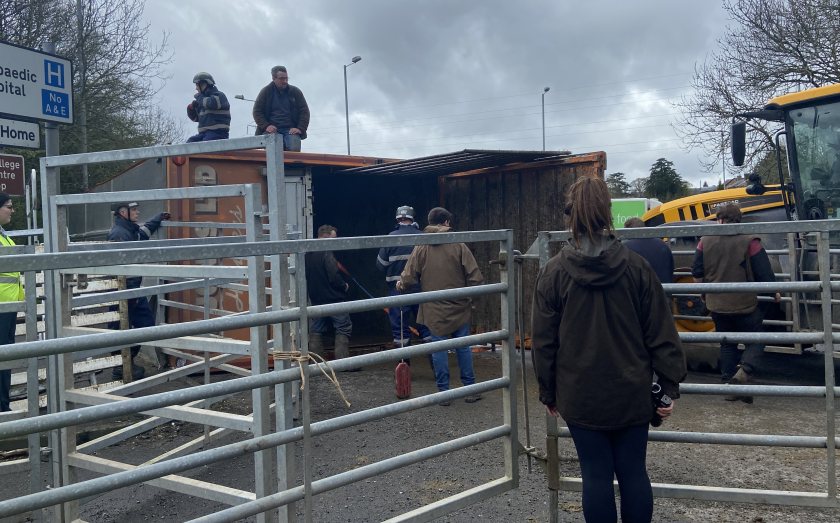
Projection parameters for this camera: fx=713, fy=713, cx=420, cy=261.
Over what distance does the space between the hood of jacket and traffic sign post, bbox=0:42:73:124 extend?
483 cm

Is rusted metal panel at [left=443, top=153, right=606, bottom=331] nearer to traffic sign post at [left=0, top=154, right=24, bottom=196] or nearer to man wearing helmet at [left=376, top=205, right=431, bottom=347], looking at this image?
man wearing helmet at [left=376, top=205, right=431, bottom=347]

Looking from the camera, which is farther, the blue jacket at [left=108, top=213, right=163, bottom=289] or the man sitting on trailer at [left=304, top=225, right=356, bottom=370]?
the man sitting on trailer at [left=304, top=225, right=356, bottom=370]

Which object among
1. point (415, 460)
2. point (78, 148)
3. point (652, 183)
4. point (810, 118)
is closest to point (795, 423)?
point (810, 118)

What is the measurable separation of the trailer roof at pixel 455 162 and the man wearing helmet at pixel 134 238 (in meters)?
2.91

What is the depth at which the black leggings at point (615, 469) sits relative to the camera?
317cm

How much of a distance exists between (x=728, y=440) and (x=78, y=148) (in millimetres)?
17564

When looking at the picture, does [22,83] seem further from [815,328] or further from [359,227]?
[815,328]

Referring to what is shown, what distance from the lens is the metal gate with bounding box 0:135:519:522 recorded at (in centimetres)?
236

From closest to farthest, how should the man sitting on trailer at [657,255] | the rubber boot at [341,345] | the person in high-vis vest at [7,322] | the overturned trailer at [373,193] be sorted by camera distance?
the person in high-vis vest at [7,322]
the man sitting on trailer at [657,255]
the overturned trailer at [373,193]
the rubber boot at [341,345]

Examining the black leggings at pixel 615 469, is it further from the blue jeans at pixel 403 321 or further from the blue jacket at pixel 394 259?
the blue jeans at pixel 403 321

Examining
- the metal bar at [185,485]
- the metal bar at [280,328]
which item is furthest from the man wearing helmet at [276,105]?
the metal bar at [185,485]

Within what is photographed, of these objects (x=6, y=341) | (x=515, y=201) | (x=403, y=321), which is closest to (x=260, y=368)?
(x=6, y=341)

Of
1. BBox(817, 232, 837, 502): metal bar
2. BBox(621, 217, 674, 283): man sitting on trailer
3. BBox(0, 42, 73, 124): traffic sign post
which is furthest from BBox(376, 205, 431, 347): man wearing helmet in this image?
BBox(817, 232, 837, 502): metal bar

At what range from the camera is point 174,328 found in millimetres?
2514
